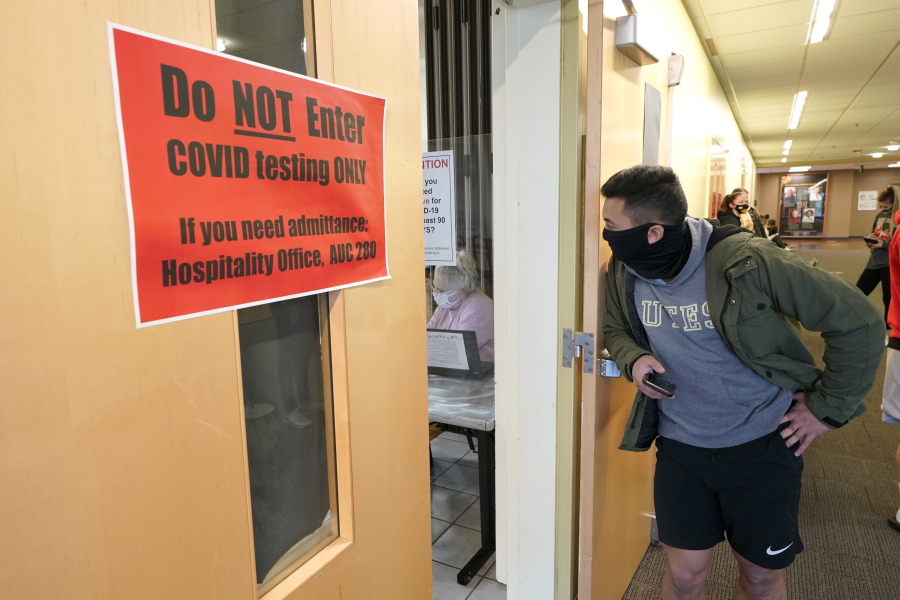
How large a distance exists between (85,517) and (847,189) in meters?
23.6

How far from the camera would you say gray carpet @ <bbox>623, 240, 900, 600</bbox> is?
2150 mm

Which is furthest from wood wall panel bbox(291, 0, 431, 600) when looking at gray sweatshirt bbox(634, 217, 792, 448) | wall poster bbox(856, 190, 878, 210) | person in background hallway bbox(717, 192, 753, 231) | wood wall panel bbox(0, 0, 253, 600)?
wall poster bbox(856, 190, 878, 210)

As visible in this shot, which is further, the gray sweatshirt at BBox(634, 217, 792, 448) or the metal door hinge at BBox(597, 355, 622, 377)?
the metal door hinge at BBox(597, 355, 622, 377)

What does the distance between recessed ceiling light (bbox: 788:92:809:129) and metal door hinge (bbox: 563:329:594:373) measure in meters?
5.76

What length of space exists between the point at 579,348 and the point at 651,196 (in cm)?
55

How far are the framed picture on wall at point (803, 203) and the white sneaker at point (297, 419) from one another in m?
22.7

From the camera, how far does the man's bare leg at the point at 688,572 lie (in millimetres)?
1621

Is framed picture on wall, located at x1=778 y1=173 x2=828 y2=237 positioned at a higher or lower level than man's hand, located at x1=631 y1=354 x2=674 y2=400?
higher

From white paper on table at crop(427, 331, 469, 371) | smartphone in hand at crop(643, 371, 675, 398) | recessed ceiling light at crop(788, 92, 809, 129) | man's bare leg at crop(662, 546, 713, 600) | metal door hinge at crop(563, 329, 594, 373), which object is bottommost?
man's bare leg at crop(662, 546, 713, 600)

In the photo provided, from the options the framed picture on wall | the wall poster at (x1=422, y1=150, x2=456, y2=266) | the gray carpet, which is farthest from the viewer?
the framed picture on wall

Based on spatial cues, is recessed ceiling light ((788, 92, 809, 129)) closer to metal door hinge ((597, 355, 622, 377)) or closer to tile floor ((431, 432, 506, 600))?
tile floor ((431, 432, 506, 600))

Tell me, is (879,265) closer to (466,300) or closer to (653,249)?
(466,300)

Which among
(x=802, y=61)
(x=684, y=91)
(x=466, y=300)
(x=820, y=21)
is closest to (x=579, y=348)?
(x=466, y=300)

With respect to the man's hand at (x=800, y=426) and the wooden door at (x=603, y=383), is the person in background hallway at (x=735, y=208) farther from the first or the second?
the man's hand at (x=800, y=426)
